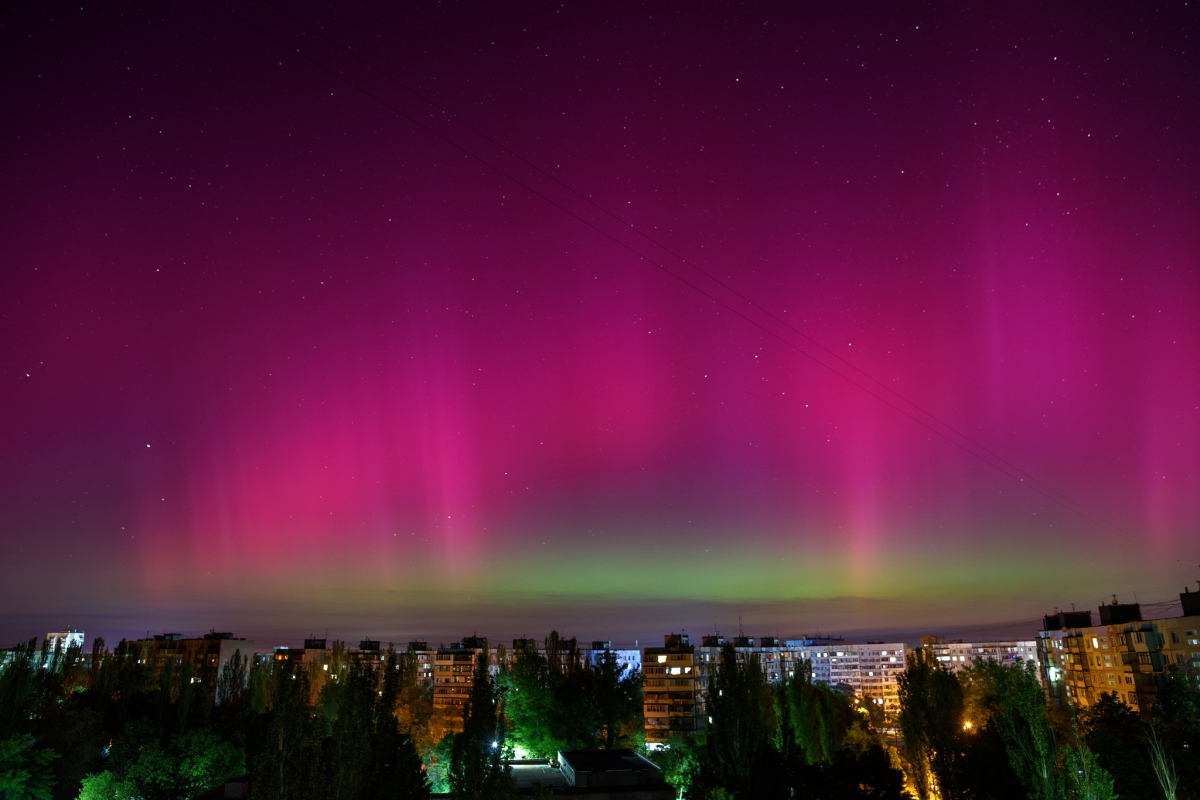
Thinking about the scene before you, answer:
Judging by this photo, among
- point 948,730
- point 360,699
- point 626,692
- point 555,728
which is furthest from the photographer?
point 626,692

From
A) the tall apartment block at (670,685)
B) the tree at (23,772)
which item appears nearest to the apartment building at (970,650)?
the tall apartment block at (670,685)

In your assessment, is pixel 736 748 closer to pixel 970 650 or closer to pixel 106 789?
pixel 106 789

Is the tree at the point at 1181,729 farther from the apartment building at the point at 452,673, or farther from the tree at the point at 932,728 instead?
the apartment building at the point at 452,673

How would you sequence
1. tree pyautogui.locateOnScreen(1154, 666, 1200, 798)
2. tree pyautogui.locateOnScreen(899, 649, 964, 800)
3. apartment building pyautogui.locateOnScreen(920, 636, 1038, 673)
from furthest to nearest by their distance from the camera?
1. apartment building pyautogui.locateOnScreen(920, 636, 1038, 673)
2. tree pyautogui.locateOnScreen(1154, 666, 1200, 798)
3. tree pyautogui.locateOnScreen(899, 649, 964, 800)

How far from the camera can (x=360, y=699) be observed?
2617cm

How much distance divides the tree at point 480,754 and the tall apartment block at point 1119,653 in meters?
49.7

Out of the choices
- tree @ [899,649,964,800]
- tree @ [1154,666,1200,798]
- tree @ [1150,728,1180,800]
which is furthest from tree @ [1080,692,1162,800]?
tree @ [899,649,964,800]

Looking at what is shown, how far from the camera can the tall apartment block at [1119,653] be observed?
6288 cm

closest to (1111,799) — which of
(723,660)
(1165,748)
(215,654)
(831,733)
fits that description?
(1165,748)

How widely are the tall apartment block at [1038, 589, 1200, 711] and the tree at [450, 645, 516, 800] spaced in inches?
1955

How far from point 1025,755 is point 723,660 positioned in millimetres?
14226

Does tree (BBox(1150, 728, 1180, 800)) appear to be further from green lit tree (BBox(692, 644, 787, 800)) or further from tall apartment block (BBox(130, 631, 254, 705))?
tall apartment block (BBox(130, 631, 254, 705))

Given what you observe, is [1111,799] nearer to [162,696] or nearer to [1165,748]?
[1165,748]

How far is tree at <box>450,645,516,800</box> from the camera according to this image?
71.5 ft
